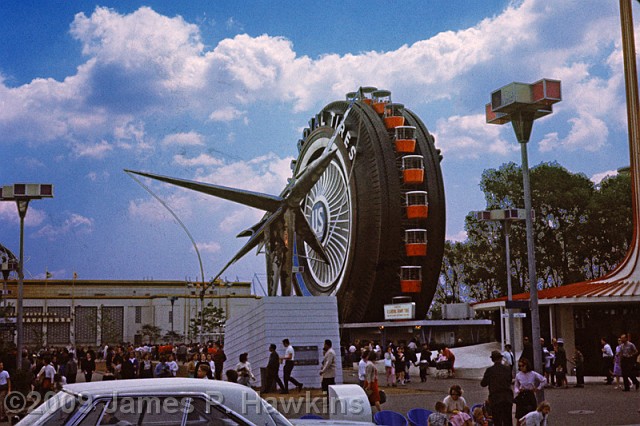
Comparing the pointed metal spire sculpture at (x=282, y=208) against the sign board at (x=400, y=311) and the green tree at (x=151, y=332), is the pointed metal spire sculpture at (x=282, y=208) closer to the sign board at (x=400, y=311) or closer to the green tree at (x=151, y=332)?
the sign board at (x=400, y=311)

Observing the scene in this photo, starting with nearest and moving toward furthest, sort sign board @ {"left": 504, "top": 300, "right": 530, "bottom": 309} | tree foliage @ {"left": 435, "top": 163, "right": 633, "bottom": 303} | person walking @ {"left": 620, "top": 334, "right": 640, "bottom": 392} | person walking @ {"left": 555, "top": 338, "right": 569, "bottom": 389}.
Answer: sign board @ {"left": 504, "top": 300, "right": 530, "bottom": 309} < person walking @ {"left": 620, "top": 334, "right": 640, "bottom": 392} < person walking @ {"left": 555, "top": 338, "right": 569, "bottom": 389} < tree foliage @ {"left": 435, "top": 163, "right": 633, "bottom": 303}

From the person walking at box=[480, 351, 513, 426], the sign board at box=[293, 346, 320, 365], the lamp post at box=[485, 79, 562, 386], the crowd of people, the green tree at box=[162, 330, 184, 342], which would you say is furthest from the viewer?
the green tree at box=[162, 330, 184, 342]

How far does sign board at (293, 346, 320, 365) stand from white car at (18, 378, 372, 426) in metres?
23.2

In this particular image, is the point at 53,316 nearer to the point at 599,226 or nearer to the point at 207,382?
the point at 599,226

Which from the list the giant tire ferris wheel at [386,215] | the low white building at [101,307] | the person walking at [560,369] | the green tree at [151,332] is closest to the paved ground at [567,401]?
the person walking at [560,369]

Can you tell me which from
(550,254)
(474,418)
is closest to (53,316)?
Answer: (550,254)

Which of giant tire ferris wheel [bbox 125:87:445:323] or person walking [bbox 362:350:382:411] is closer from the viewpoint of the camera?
person walking [bbox 362:350:382:411]

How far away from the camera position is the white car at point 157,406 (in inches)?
263

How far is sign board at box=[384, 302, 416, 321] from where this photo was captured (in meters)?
60.1

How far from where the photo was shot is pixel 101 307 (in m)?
117

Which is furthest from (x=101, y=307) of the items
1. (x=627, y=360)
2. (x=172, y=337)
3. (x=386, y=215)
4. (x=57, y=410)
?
(x=57, y=410)

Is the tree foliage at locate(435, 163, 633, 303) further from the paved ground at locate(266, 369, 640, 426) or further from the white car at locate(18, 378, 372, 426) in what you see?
the white car at locate(18, 378, 372, 426)

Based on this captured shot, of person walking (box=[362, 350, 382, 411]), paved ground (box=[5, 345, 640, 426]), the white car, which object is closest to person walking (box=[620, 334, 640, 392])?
paved ground (box=[5, 345, 640, 426])

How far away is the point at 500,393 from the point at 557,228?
58582mm
